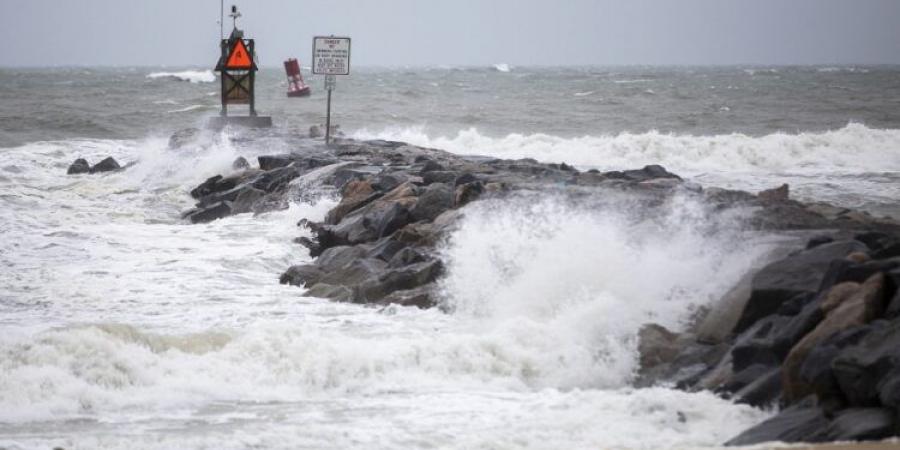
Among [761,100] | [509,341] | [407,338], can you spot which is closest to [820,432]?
[509,341]

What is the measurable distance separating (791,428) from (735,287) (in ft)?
8.10

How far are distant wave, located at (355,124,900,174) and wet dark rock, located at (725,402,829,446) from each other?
17.1m

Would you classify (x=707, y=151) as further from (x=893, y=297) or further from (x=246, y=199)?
(x=893, y=297)

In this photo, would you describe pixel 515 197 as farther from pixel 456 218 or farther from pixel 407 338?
pixel 407 338

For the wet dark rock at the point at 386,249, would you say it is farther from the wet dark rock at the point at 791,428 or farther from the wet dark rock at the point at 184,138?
the wet dark rock at the point at 184,138

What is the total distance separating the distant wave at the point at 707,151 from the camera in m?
23.5

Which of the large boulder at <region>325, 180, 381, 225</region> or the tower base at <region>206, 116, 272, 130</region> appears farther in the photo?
→ the tower base at <region>206, 116, 272, 130</region>

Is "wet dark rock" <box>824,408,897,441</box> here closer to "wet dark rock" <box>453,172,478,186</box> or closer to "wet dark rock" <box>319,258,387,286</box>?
"wet dark rock" <box>319,258,387,286</box>

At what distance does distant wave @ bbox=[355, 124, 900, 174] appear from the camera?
77.2ft

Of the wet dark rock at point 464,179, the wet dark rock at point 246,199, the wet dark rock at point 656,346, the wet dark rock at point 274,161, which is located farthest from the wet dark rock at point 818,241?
the wet dark rock at point 274,161

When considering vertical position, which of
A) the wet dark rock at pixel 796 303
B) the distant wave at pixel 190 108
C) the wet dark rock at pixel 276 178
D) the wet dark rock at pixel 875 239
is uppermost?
the wet dark rock at pixel 875 239

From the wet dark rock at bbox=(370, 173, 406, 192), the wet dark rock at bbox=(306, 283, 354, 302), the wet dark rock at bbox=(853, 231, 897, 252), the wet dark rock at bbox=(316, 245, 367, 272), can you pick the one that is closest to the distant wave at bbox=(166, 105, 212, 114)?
the wet dark rock at bbox=(370, 173, 406, 192)

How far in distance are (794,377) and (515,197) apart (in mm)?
5784

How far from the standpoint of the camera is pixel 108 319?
898cm
